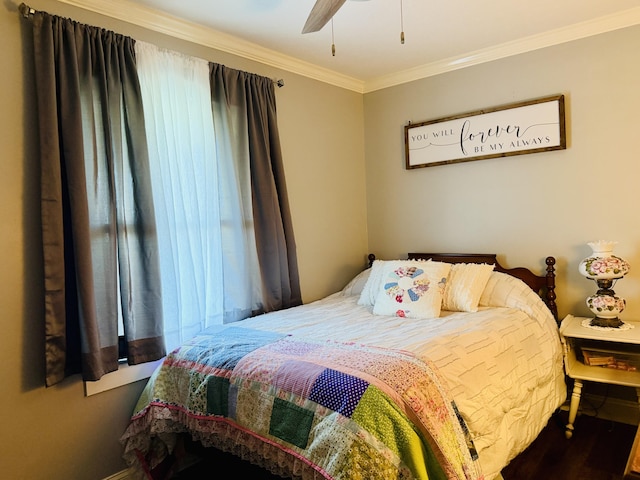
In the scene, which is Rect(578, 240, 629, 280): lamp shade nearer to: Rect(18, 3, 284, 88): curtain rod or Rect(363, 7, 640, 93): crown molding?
Rect(363, 7, 640, 93): crown molding

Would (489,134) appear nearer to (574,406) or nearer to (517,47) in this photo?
(517,47)

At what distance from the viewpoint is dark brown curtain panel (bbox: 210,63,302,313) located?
278cm

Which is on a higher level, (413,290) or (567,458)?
(413,290)

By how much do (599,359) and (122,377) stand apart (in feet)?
8.64

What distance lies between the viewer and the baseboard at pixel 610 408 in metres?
2.74

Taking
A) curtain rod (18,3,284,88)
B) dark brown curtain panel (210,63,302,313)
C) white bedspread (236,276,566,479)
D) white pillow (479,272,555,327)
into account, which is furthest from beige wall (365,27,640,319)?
curtain rod (18,3,284,88)

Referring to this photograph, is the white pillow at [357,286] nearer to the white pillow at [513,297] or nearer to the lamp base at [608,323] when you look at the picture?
the white pillow at [513,297]

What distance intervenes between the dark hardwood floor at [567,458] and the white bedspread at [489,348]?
216 millimetres

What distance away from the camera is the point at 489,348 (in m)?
2.10

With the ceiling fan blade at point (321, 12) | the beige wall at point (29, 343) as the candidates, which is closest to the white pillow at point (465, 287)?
the ceiling fan blade at point (321, 12)

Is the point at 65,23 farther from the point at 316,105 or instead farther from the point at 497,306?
the point at 497,306

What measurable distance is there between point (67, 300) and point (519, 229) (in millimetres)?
2708

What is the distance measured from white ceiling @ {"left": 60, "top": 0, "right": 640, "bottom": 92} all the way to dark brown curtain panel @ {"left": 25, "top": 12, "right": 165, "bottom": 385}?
309 millimetres

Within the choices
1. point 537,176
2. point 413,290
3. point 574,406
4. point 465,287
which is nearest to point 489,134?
point 537,176
